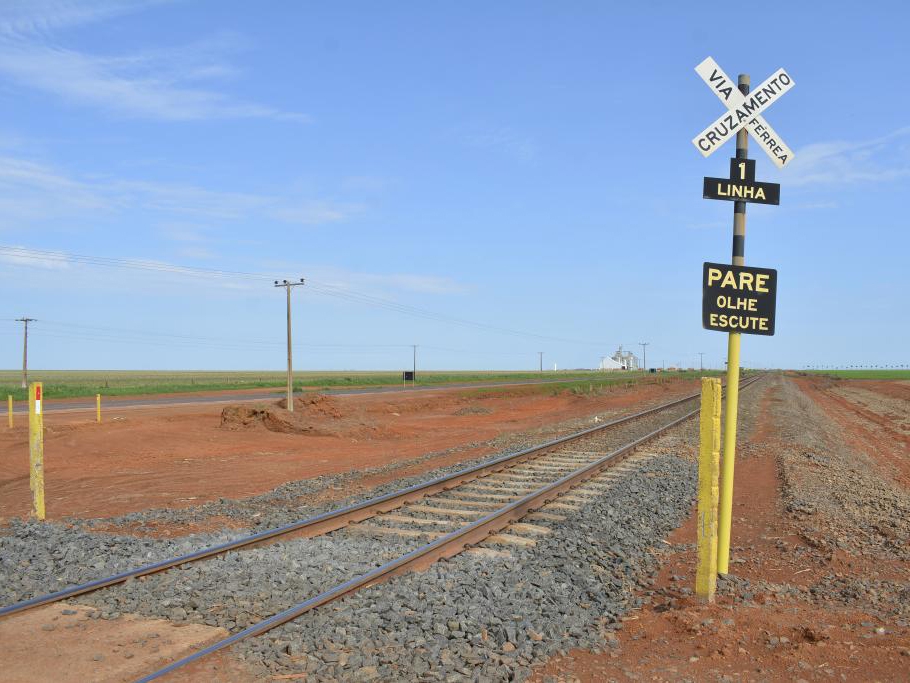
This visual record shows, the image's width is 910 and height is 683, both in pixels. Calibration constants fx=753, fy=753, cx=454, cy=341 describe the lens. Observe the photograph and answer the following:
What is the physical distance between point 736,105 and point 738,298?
185cm

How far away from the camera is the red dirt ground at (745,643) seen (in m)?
5.05

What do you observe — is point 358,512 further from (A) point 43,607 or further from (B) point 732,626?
(B) point 732,626

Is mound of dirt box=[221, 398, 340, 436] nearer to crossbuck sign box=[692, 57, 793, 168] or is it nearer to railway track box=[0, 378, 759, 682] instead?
railway track box=[0, 378, 759, 682]

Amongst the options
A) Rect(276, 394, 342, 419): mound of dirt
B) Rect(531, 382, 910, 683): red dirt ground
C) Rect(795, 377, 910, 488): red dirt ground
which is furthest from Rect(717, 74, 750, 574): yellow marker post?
Rect(276, 394, 342, 419): mound of dirt

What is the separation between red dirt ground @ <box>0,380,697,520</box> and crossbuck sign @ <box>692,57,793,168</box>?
9110 mm

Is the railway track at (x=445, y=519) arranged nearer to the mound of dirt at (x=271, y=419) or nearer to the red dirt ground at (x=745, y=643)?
the red dirt ground at (x=745, y=643)

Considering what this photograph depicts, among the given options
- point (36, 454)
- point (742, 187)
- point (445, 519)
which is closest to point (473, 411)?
point (445, 519)

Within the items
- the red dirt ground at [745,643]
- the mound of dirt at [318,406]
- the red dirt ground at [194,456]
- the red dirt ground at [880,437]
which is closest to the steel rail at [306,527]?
the red dirt ground at [194,456]

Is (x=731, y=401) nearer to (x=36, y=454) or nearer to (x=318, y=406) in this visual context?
(x=36, y=454)

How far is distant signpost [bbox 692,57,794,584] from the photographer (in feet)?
21.5

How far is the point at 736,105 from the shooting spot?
6.96 metres

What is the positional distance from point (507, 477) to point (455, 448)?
617cm

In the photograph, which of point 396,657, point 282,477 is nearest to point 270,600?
point 396,657

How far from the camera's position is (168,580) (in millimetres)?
6953
